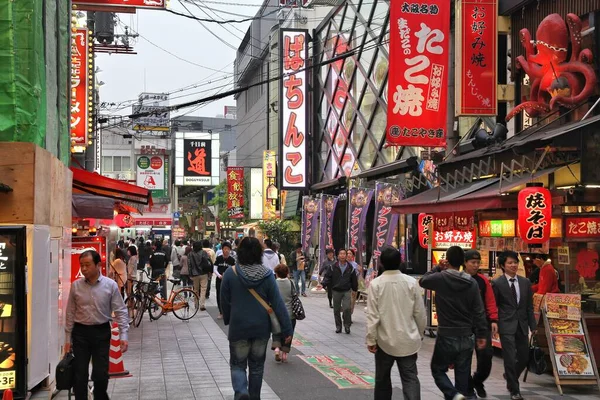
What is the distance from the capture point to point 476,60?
48.9 feet

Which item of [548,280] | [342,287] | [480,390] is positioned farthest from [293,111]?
[480,390]

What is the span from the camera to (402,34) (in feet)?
53.4

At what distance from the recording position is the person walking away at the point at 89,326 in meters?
7.29

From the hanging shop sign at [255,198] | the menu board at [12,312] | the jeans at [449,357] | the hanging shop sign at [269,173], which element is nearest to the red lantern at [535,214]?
the jeans at [449,357]

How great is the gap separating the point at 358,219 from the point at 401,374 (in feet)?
53.2

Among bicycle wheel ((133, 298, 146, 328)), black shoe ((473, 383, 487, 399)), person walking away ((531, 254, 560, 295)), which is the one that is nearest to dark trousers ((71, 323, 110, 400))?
black shoe ((473, 383, 487, 399))

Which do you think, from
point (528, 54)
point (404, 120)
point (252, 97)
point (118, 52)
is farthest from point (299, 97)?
point (252, 97)

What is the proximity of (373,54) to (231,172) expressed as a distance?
2848cm

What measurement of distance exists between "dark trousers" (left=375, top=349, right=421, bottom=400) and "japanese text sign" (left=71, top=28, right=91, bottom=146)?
1381cm

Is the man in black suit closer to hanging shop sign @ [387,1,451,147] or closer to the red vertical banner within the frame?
hanging shop sign @ [387,1,451,147]

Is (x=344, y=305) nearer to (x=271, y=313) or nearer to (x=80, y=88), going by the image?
(x=271, y=313)

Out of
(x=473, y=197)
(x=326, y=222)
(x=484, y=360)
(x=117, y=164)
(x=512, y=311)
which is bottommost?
(x=484, y=360)

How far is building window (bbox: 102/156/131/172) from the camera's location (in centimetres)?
7762

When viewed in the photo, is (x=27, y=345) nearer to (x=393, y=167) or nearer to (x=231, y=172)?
(x=393, y=167)
